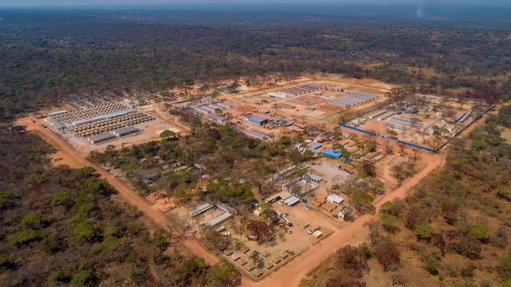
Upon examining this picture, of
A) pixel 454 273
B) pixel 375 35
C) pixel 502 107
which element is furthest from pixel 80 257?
→ pixel 375 35

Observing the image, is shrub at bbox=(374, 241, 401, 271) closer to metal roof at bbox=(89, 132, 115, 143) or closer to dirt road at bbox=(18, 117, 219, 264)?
dirt road at bbox=(18, 117, 219, 264)

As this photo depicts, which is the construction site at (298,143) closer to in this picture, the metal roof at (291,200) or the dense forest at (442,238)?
the metal roof at (291,200)

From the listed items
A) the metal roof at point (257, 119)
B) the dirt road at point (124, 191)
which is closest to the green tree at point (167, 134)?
the dirt road at point (124, 191)

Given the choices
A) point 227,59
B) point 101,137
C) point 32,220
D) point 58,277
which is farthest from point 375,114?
point 227,59

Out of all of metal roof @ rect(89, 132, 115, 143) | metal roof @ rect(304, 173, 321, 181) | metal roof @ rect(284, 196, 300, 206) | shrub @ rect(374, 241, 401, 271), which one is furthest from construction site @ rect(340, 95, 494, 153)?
metal roof @ rect(89, 132, 115, 143)

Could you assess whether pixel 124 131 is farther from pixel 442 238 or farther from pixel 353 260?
pixel 442 238

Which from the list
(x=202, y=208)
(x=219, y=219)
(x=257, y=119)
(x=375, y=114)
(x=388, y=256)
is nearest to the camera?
(x=388, y=256)
